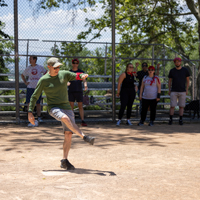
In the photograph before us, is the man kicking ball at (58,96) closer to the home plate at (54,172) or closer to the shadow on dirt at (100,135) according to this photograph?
the home plate at (54,172)

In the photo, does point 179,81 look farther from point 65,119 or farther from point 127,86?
point 65,119

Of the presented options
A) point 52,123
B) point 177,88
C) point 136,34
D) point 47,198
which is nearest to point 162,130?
point 177,88

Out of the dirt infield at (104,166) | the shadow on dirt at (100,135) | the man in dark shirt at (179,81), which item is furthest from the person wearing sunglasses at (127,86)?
the dirt infield at (104,166)

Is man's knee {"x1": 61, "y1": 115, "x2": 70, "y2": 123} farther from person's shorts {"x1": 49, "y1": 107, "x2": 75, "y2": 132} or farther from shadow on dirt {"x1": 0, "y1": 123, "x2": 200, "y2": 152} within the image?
shadow on dirt {"x1": 0, "y1": 123, "x2": 200, "y2": 152}

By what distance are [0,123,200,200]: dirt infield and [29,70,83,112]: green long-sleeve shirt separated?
98 cm

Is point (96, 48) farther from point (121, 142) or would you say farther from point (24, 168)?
point (24, 168)

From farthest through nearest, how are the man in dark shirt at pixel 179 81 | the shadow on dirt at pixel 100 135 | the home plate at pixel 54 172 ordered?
the man in dark shirt at pixel 179 81 < the shadow on dirt at pixel 100 135 < the home plate at pixel 54 172

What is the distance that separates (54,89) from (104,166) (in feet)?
4.73

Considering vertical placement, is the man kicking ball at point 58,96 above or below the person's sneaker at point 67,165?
above

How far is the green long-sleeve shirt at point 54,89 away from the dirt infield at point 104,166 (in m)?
0.98

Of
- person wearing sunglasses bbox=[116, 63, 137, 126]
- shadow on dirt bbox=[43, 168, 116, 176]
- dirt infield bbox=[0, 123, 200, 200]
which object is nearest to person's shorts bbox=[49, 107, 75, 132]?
shadow on dirt bbox=[43, 168, 116, 176]

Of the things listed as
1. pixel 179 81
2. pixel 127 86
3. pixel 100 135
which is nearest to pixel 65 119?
pixel 100 135

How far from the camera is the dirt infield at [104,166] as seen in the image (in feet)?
12.9

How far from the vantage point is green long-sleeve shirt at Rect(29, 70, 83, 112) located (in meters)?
5.03
